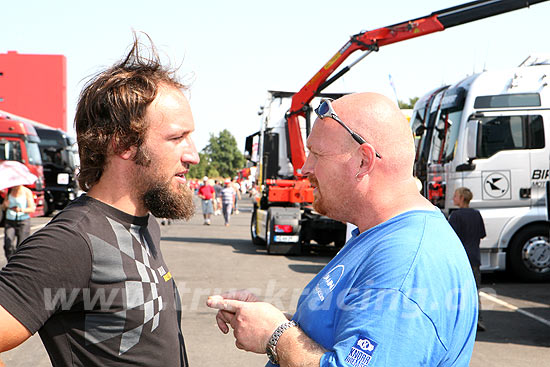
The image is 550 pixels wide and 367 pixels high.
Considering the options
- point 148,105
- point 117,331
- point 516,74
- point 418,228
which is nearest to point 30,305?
point 117,331

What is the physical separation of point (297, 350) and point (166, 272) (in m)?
0.89

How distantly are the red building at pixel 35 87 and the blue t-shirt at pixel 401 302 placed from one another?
57856 millimetres

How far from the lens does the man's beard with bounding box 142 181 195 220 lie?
7.43ft

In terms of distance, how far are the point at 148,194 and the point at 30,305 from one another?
0.64m

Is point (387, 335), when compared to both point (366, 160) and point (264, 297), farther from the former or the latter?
point (264, 297)

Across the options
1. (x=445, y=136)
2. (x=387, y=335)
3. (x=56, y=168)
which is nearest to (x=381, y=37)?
(x=445, y=136)

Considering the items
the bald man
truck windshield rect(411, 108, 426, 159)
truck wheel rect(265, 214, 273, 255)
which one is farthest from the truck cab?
the bald man

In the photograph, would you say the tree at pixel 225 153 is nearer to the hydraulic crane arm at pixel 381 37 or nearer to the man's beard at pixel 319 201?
the hydraulic crane arm at pixel 381 37

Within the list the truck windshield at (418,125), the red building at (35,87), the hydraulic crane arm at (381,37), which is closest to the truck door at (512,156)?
the truck windshield at (418,125)

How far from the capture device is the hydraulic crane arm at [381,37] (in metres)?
11.2

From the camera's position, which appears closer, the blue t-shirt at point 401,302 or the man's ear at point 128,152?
the blue t-shirt at point 401,302

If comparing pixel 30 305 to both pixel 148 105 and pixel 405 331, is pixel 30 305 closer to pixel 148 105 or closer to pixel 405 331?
pixel 148 105

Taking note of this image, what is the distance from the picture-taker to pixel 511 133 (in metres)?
10.7

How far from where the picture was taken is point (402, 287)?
1.51 m
